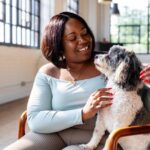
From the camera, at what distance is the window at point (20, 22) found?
609 centimetres

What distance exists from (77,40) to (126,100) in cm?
41

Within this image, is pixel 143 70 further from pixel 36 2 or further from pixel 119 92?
pixel 36 2

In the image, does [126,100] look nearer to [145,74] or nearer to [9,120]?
[145,74]

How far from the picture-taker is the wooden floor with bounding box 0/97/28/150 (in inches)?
132

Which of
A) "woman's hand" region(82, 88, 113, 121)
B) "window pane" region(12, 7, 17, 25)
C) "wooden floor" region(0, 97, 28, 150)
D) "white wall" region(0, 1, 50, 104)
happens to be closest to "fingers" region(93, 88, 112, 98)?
"woman's hand" region(82, 88, 113, 121)

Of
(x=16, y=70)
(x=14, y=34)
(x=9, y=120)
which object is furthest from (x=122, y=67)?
(x=14, y=34)

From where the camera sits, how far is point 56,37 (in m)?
1.69

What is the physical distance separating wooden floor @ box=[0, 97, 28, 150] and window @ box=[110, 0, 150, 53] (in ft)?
21.1

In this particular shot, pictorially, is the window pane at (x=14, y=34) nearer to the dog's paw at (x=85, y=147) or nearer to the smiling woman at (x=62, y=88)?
the smiling woman at (x=62, y=88)

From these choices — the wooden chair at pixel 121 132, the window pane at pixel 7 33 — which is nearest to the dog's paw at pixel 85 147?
the wooden chair at pixel 121 132

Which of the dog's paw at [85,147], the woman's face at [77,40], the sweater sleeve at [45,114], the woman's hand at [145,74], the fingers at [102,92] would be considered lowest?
the dog's paw at [85,147]

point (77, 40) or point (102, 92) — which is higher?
point (77, 40)

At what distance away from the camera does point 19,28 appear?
676 centimetres

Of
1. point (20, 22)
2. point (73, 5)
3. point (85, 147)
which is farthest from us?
point (73, 5)
